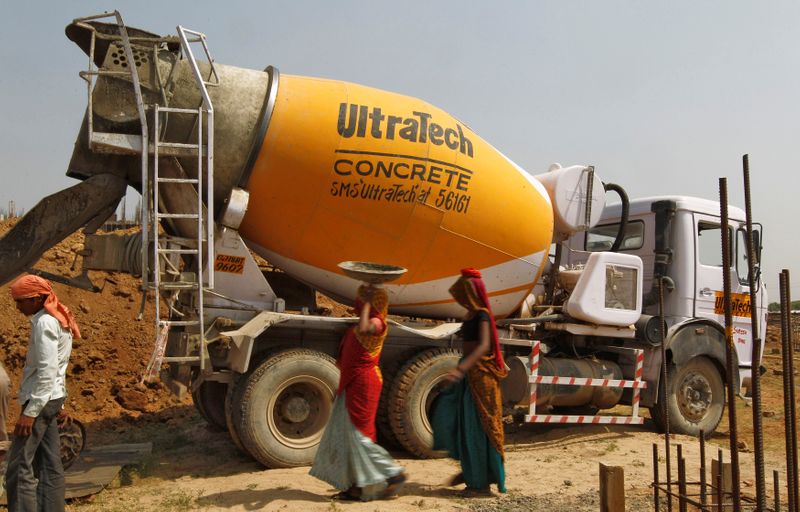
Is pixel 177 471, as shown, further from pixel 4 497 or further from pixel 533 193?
pixel 533 193

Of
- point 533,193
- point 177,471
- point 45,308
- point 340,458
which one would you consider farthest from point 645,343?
point 45,308

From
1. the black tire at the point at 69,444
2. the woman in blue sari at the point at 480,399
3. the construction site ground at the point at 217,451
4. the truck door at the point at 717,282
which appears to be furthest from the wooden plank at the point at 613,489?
the truck door at the point at 717,282

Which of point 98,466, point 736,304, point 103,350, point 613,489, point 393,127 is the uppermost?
point 393,127

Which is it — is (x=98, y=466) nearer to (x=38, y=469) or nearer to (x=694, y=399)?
(x=38, y=469)

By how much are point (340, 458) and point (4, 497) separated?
2517mm

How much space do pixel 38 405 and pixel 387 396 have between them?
3439mm

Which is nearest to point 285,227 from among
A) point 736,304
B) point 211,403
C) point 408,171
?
point 408,171

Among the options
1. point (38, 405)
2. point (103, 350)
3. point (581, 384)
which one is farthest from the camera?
point (103, 350)

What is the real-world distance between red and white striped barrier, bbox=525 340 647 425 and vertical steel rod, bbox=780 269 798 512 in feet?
12.1

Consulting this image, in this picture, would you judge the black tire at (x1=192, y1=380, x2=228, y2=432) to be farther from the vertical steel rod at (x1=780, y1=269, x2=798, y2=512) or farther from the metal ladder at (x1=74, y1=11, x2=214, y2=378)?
the vertical steel rod at (x1=780, y1=269, x2=798, y2=512)

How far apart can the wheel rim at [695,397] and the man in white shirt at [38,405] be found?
7206mm

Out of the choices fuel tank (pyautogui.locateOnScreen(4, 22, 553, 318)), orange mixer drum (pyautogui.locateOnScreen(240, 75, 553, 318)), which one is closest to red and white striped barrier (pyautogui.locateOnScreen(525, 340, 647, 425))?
orange mixer drum (pyautogui.locateOnScreen(240, 75, 553, 318))

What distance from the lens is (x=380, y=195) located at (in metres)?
6.70

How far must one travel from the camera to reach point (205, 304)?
6457mm
